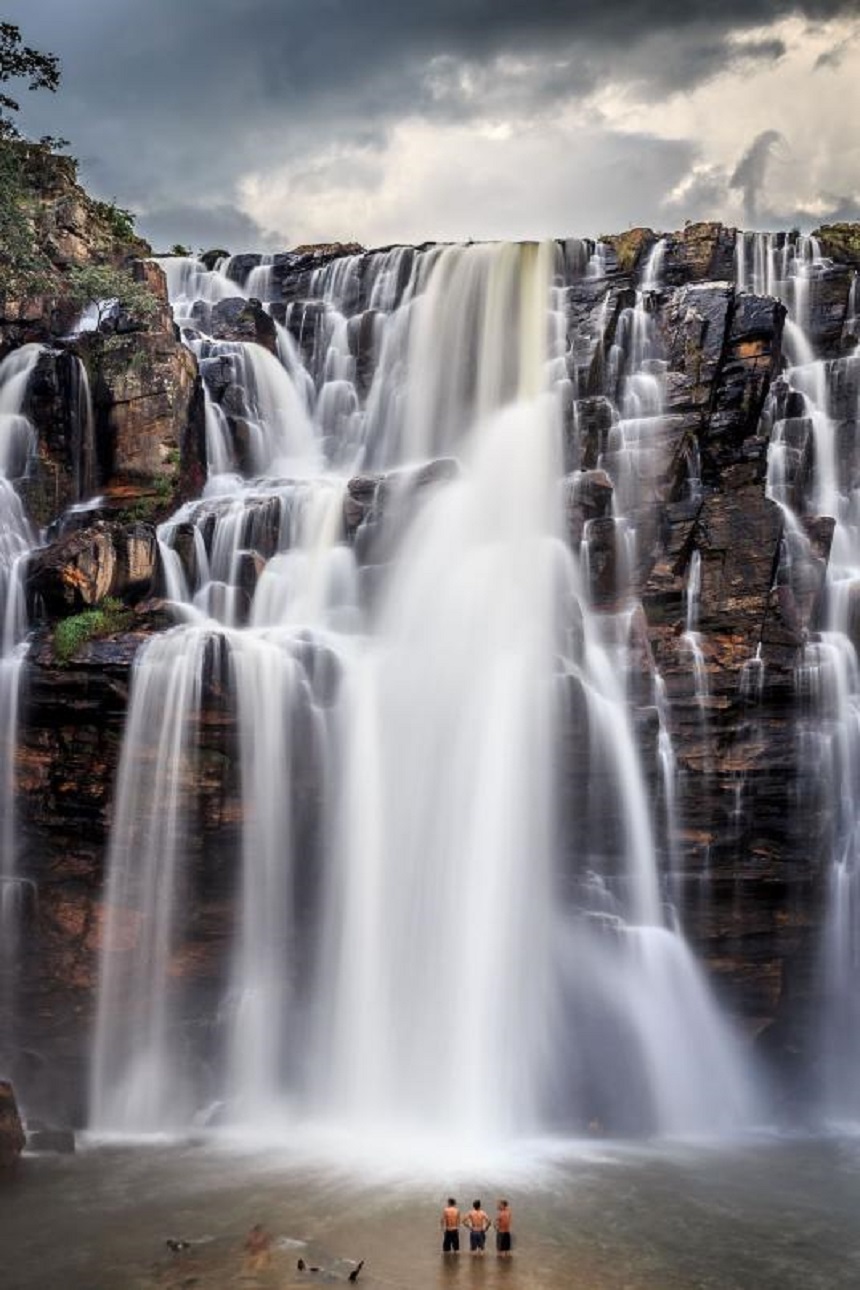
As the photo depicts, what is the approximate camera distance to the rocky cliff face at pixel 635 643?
926 inches

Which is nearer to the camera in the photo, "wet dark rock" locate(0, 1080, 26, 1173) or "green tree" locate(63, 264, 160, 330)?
"wet dark rock" locate(0, 1080, 26, 1173)

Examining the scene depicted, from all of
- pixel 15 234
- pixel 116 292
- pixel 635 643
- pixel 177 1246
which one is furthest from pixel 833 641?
pixel 15 234

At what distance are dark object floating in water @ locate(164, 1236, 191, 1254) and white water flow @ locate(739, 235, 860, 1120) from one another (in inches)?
589

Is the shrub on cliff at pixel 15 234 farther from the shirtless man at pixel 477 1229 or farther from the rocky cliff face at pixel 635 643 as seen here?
the shirtless man at pixel 477 1229

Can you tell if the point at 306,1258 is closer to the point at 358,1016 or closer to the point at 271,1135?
the point at 271,1135

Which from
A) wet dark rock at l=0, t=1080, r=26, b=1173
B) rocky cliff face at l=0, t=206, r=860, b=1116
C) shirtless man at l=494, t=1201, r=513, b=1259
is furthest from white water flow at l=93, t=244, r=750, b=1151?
shirtless man at l=494, t=1201, r=513, b=1259

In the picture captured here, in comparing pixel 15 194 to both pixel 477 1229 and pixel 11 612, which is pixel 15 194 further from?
pixel 477 1229

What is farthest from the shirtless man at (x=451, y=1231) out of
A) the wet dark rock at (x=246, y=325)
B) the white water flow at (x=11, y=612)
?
the wet dark rock at (x=246, y=325)

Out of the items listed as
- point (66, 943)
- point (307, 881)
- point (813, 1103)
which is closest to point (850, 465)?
point (813, 1103)

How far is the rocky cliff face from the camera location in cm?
2353

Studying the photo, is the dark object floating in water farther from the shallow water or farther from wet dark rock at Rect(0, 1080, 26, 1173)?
wet dark rock at Rect(0, 1080, 26, 1173)

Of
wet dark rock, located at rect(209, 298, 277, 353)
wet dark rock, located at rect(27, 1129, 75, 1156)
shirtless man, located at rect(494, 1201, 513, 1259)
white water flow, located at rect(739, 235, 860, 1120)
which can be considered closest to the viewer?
shirtless man, located at rect(494, 1201, 513, 1259)

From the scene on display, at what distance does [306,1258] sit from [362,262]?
3593cm

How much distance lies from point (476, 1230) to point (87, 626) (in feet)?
49.9
